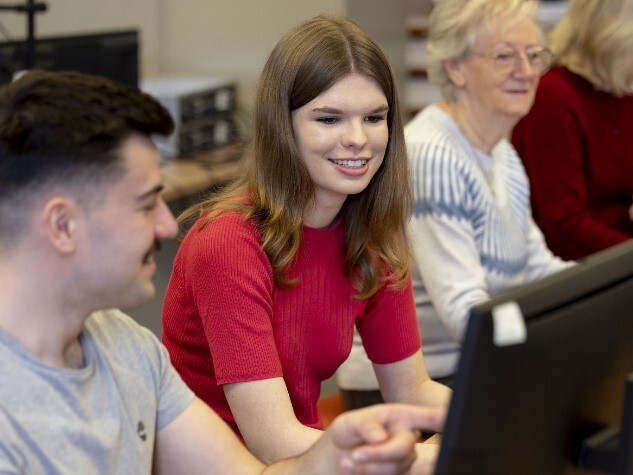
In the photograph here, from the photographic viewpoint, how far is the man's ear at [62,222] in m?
1.11

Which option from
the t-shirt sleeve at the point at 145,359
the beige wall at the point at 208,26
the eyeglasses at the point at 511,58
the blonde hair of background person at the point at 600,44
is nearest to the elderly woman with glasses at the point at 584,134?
the blonde hair of background person at the point at 600,44

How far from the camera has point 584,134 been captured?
277 centimetres

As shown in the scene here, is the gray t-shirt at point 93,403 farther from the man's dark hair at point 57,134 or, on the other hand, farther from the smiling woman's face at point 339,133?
the smiling woman's face at point 339,133

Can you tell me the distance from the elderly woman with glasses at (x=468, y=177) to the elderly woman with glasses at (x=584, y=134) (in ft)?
0.83

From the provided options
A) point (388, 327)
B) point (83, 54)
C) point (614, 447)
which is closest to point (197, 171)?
point (83, 54)

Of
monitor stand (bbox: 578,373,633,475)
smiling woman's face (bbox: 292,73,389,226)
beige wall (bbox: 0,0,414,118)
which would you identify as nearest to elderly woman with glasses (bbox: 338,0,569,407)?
smiling woman's face (bbox: 292,73,389,226)

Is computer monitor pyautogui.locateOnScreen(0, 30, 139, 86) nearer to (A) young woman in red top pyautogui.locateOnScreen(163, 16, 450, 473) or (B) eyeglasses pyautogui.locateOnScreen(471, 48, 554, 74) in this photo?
(B) eyeglasses pyautogui.locateOnScreen(471, 48, 554, 74)

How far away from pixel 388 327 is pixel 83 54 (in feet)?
6.64

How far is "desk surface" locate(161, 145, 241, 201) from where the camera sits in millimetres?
3391

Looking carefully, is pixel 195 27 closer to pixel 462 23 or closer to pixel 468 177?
pixel 462 23

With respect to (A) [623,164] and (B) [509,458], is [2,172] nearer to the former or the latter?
(B) [509,458]

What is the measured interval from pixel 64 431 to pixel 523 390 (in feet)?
1.55

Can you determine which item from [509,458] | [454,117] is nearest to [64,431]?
[509,458]

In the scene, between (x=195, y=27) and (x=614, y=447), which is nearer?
(x=614, y=447)
